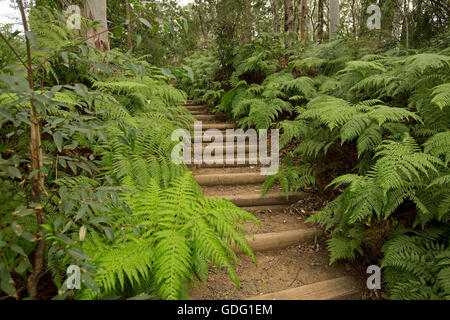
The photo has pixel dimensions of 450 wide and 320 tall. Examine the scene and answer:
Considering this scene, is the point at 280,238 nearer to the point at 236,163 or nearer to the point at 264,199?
the point at 264,199

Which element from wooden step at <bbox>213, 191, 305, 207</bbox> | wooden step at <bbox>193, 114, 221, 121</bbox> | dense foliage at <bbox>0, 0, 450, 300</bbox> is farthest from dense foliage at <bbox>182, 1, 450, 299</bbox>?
wooden step at <bbox>193, 114, 221, 121</bbox>

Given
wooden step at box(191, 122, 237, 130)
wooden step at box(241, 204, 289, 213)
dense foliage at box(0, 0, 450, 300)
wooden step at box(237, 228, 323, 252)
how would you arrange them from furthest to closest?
wooden step at box(191, 122, 237, 130)
wooden step at box(241, 204, 289, 213)
wooden step at box(237, 228, 323, 252)
dense foliage at box(0, 0, 450, 300)

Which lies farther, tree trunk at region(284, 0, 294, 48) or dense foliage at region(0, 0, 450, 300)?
tree trunk at region(284, 0, 294, 48)

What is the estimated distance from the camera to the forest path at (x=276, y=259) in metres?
2.06

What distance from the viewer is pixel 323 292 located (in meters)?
2.05

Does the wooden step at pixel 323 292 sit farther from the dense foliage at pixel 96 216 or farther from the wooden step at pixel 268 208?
the wooden step at pixel 268 208

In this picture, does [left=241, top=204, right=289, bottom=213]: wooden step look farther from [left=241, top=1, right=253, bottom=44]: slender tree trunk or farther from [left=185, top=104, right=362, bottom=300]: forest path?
[left=241, top=1, right=253, bottom=44]: slender tree trunk

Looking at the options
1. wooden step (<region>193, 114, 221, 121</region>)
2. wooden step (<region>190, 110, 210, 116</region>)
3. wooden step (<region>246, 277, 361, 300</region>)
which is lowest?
wooden step (<region>246, 277, 361, 300</region>)

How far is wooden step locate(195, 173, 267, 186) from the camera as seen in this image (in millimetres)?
3654

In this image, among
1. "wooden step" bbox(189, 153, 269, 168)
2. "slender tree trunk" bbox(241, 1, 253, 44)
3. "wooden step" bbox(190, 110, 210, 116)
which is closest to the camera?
"wooden step" bbox(189, 153, 269, 168)

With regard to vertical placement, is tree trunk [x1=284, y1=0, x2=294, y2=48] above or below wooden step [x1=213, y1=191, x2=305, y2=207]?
above

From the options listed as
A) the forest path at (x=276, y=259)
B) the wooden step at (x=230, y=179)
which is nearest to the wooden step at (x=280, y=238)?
the forest path at (x=276, y=259)

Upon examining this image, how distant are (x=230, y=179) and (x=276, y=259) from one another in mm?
1442

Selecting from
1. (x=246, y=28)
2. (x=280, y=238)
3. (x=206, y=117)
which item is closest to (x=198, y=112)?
(x=206, y=117)
